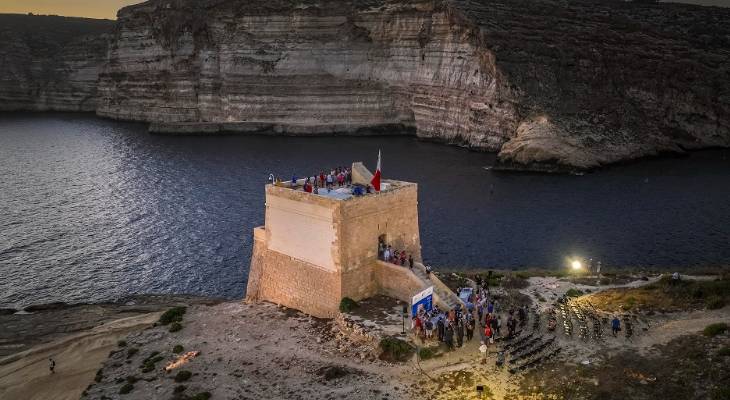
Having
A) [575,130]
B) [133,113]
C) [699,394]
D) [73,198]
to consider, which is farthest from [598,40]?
[133,113]

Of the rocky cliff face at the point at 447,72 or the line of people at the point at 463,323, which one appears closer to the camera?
the line of people at the point at 463,323

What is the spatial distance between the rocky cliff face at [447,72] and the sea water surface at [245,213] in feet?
22.5

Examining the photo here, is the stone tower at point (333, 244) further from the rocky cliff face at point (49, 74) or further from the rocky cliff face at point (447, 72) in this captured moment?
the rocky cliff face at point (49, 74)

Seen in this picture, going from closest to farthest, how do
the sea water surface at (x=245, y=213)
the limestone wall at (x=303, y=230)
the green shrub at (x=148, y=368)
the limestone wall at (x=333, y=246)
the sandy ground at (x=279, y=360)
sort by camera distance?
the sandy ground at (x=279, y=360) < the green shrub at (x=148, y=368) < the limestone wall at (x=333, y=246) < the limestone wall at (x=303, y=230) < the sea water surface at (x=245, y=213)

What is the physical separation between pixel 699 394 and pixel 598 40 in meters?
88.8

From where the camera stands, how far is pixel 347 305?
97.6ft

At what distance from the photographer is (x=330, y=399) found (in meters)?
23.4

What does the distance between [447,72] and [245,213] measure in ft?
185

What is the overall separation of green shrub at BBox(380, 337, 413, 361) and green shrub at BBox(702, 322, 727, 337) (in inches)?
477

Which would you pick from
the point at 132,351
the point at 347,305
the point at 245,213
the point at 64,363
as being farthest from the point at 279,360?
the point at 245,213

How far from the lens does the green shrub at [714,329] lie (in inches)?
970

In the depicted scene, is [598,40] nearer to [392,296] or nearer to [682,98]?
[682,98]

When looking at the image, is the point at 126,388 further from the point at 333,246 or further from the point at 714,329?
the point at 714,329

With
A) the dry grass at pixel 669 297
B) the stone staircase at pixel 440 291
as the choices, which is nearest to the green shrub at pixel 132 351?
the stone staircase at pixel 440 291
